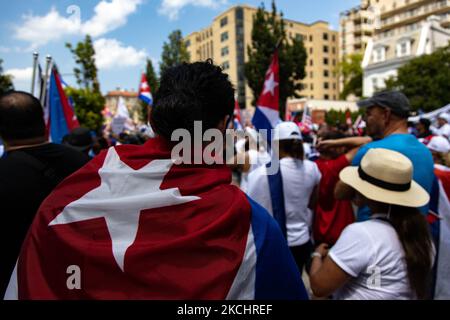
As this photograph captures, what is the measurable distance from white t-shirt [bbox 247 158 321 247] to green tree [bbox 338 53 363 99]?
171 ft

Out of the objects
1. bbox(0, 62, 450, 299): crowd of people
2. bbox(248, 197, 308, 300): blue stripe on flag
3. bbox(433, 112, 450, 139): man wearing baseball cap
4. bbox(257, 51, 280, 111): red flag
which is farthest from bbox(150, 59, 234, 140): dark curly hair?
bbox(433, 112, 450, 139): man wearing baseball cap

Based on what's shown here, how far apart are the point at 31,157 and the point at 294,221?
2230 mm

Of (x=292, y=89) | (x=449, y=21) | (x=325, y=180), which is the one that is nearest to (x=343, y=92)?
(x=292, y=89)

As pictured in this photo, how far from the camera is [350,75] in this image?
52875mm

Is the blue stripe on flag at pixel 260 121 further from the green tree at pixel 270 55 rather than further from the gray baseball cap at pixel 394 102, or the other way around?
the green tree at pixel 270 55

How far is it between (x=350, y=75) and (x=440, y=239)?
2186 inches

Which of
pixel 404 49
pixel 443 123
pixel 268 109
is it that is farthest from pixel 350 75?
pixel 268 109

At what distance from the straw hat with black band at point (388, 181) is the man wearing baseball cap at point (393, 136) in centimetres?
37

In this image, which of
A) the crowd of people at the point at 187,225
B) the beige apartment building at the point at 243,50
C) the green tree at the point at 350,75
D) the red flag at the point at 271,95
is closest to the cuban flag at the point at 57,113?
the red flag at the point at 271,95

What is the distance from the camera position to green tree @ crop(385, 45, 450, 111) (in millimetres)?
25625

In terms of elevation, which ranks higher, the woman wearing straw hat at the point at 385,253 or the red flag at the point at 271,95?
the red flag at the point at 271,95

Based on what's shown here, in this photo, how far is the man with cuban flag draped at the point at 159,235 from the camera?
1.00 m

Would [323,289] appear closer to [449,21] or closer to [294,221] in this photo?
[294,221]

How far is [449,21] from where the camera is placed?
17625 mm
